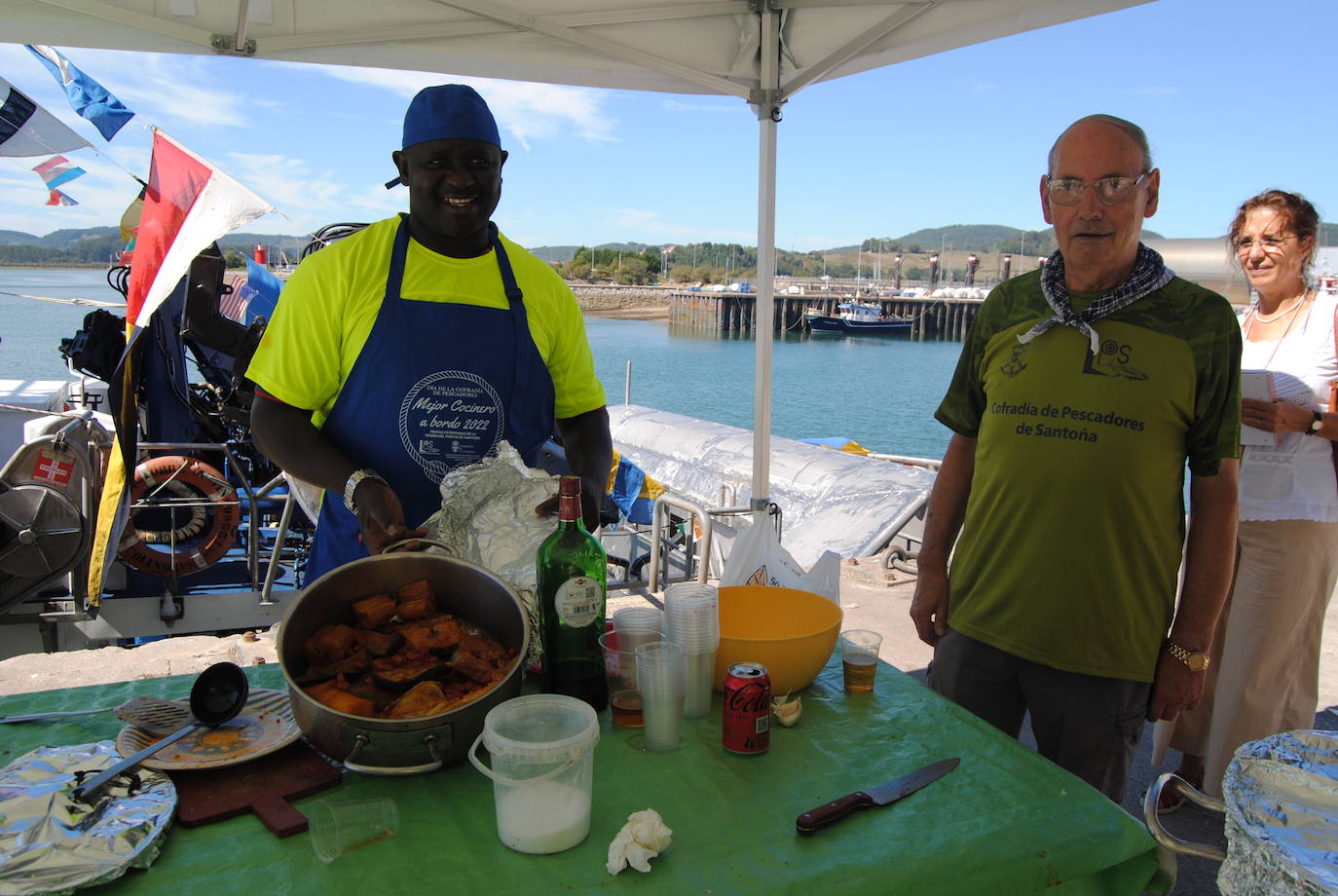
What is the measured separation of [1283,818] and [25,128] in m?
7.48

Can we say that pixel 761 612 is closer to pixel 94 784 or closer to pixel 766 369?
pixel 94 784

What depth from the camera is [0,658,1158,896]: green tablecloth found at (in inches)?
44.8

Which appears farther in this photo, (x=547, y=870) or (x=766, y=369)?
(x=766, y=369)

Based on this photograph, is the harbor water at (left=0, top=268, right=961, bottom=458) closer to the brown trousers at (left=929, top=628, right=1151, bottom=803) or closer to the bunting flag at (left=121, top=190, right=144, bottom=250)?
the bunting flag at (left=121, top=190, right=144, bottom=250)

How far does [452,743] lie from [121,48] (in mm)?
3092

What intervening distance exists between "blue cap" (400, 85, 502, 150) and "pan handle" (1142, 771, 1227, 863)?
1.78 m

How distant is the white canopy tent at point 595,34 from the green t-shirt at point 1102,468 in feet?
5.34

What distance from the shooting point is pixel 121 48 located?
3.10 meters

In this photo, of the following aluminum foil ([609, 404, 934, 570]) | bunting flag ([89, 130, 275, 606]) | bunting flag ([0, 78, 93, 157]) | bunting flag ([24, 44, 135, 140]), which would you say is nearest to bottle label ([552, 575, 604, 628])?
bunting flag ([89, 130, 275, 606])

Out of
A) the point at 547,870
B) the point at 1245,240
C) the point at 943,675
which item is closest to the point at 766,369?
the point at 1245,240

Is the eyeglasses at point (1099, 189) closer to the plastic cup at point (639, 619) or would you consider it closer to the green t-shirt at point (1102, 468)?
the green t-shirt at point (1102, 468)

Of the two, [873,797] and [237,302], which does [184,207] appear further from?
[873,797]

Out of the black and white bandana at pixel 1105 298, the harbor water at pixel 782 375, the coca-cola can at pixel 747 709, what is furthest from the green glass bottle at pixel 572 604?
the harbor water at pixel 782 375

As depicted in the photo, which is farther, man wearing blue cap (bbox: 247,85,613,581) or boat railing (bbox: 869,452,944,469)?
boat railing (bbox: 869,452,944,469)
